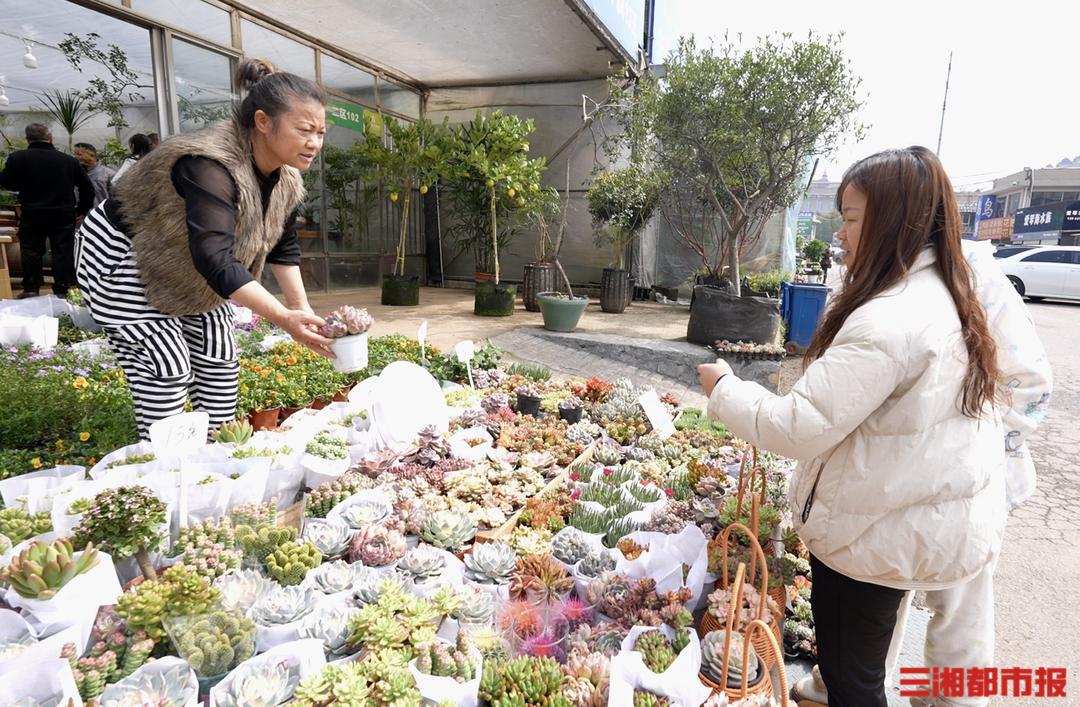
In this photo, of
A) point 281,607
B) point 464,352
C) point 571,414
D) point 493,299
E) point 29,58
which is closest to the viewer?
point 281,607

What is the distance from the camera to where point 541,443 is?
302 cm

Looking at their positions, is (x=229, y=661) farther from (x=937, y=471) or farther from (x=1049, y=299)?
(x=1049, y=299)

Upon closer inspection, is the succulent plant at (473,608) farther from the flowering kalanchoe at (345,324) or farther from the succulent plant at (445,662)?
the flowering kalanchoe at (345,324)

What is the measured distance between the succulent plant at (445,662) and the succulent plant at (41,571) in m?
0.76

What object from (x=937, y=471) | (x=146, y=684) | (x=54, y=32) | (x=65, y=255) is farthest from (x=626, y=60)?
(x=146, y=684)

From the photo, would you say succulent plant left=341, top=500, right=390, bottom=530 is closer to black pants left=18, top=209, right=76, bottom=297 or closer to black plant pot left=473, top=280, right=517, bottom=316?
black pants left=18, top=209, right=76, bottom=297

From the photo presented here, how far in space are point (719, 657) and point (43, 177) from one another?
7.41 meters

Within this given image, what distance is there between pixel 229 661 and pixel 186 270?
52.3 inches

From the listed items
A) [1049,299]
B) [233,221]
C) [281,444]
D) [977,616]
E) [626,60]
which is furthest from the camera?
[1049,299]

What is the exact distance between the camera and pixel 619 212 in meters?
9.83

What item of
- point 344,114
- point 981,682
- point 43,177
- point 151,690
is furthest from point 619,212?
point 151,690

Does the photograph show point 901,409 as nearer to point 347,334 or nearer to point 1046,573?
point 347,334

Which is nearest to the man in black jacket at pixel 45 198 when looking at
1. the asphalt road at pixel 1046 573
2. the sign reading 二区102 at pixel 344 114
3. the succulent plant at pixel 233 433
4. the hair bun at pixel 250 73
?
the sign reading 二区102 at pixel 344 114

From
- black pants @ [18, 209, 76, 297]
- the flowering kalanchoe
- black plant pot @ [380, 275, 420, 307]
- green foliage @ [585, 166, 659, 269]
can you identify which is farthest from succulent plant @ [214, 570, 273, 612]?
green foliage @ [585, 166, 659, 269]
